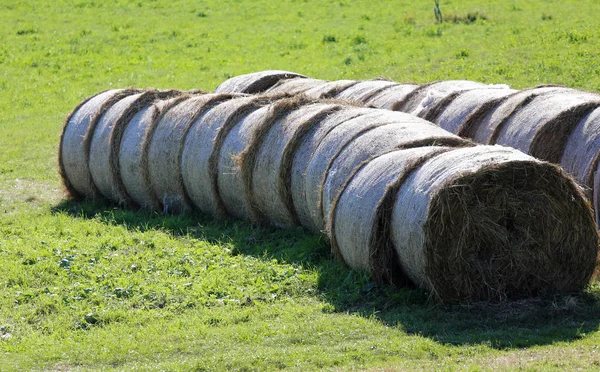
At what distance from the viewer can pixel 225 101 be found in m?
15.0

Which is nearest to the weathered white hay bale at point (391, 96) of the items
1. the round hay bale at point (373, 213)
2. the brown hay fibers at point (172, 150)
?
the brown hay fibers at point (172, 150)

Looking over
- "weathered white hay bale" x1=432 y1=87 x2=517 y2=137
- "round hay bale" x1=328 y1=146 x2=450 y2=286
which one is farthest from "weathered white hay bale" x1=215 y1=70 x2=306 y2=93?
"round hay bale" x1=328 y1=146 x2=450 y2=286

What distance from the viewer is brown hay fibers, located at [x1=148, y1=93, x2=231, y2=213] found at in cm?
1494

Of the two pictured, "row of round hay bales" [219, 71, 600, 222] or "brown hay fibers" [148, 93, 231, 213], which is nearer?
"row of round hay bales" [219, 71, 600, 222]

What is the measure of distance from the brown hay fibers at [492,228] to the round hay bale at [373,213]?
0.15 m

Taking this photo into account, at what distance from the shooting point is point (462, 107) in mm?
14609

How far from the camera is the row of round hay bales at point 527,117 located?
1225 centimetres

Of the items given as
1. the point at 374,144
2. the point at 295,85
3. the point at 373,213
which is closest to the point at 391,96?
the point at 295,85

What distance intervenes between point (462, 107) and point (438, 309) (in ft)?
18.1

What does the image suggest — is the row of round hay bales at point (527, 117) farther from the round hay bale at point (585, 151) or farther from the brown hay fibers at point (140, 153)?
the brown hay fibers at point (140, 153)

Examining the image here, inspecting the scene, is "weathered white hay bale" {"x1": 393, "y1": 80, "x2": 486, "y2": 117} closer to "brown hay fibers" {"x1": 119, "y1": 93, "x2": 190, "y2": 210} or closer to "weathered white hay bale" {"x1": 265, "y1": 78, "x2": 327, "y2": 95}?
"weathered white hay bale" {"x1": 265, "y1": 78, "x2": 327, "y2": 95}

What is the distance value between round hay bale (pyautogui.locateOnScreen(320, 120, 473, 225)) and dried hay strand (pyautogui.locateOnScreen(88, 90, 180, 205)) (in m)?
5.27

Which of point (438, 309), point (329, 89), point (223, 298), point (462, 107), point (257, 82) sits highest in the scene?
point (462, 107)

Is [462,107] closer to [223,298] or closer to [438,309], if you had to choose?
[438,309]
